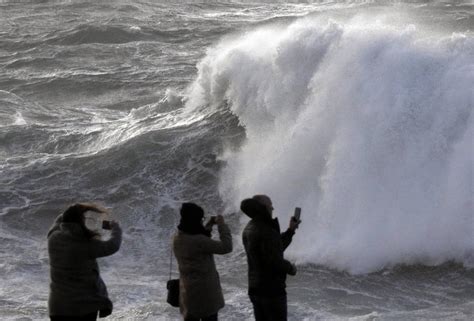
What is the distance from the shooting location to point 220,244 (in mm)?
6285

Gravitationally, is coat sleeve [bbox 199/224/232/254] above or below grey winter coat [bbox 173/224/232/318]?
above

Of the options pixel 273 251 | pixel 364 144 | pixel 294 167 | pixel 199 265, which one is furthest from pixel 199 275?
pixel 294 167

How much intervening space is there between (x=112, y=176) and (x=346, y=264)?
551cm

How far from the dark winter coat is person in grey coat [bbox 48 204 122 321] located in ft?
2.83

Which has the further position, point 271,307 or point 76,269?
point 271,307

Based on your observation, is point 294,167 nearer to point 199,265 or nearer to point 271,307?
point 271,307

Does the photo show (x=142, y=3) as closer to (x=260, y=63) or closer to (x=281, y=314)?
(x=260, y=63)

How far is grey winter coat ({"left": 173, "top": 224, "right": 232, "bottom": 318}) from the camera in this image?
6.35 metres

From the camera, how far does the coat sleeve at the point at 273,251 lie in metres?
6.34

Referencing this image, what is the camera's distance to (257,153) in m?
15.7

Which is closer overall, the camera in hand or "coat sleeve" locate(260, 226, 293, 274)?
the camera in hand

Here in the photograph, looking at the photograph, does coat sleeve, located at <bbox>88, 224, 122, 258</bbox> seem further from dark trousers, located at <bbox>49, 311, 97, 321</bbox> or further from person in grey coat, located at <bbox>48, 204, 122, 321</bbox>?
dark trousers, located at <bbox>49, 311, 97, 321</bbox>

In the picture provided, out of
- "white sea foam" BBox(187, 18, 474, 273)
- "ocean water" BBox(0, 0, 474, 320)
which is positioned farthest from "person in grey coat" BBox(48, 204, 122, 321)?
"white sea foam" BBox(187, 18, 474, 273)

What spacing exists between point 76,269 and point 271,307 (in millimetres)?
Answer: 1328
